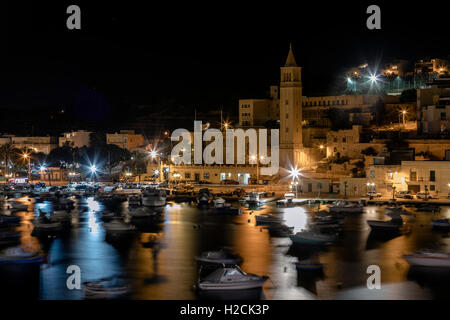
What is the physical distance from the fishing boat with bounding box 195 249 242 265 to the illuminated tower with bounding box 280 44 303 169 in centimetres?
2090

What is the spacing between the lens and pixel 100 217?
100 feet

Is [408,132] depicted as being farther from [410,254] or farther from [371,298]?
[371,298]

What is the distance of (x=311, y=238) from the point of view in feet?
74.8

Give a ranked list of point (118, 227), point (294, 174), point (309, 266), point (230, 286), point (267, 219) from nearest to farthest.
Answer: point (230, 286) → point (309, 266) → point (118, 227) → point (267, 219) → point (294, 174)

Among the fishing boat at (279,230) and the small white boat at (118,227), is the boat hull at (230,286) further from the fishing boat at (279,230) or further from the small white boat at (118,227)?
the small white boat at (118,227)

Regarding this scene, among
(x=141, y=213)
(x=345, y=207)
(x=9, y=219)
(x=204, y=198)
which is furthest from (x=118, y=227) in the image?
(x=345, y=207)

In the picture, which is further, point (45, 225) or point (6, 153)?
point (6, 153)

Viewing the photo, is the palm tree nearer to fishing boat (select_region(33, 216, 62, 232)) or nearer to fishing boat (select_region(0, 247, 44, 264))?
fishing boat (select_region(33, 216, 62, 232))

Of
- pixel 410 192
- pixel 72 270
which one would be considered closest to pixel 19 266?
pixel 72 270

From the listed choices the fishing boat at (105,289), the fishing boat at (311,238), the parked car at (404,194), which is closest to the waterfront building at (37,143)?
→ the parked car at (404,194)

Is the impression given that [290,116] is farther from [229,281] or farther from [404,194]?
[229,281]

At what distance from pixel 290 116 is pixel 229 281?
1036 inches

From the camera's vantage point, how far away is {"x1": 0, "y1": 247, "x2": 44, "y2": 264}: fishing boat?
783 inches

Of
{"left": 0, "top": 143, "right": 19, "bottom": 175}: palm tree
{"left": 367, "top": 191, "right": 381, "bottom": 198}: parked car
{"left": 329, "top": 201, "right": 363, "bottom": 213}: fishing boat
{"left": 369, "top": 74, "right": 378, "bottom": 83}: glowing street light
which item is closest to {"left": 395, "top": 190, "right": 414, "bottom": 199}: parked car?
{"left": 367, "top": 191, "right": 381, "bottom": 198}: parked car
